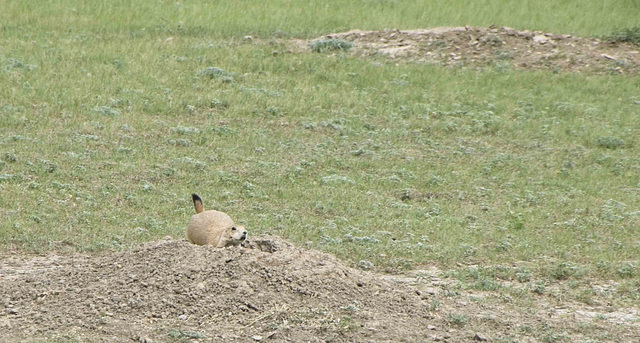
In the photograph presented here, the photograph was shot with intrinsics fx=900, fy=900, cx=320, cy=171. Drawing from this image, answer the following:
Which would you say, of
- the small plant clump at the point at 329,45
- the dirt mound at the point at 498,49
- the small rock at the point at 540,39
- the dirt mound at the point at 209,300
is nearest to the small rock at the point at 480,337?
the dirt mound at the point at 209,300

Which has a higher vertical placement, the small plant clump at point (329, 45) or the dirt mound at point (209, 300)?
the dirt mound at point (209, 300)

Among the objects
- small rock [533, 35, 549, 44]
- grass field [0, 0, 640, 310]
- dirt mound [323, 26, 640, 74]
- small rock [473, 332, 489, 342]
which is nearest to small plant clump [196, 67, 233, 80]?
grass field [0, 0, 640, 310]

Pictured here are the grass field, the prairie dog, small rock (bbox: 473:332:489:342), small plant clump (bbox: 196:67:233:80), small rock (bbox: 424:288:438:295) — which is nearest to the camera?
small rock (bbox: 473:332:489:342)

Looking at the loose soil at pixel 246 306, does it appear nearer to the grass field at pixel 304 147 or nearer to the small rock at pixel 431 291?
the small rock at pixel 431 291

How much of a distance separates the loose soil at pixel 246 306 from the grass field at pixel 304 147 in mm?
1218

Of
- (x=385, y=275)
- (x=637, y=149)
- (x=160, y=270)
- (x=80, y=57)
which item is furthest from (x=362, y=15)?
(x=160, y=270)

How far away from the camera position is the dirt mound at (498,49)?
1817cm

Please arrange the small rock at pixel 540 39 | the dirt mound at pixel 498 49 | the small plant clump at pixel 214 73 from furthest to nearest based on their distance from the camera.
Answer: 1. the small rock at pixel 540 39
2. the dirt mound at pixel 498 49
3. the small plant clump at pixel 214 73

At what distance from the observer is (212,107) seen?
14336mm

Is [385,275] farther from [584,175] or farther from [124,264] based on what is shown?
[584,175]

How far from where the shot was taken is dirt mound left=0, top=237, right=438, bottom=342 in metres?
6.27

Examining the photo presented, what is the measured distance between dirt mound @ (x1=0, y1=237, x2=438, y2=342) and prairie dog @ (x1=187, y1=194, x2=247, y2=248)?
8.6 inches

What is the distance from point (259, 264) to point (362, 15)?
15.8 metres

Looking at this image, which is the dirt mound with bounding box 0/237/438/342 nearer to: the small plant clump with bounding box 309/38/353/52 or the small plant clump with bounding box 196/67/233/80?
the small plant clump with bounding box 196/67/233/80
